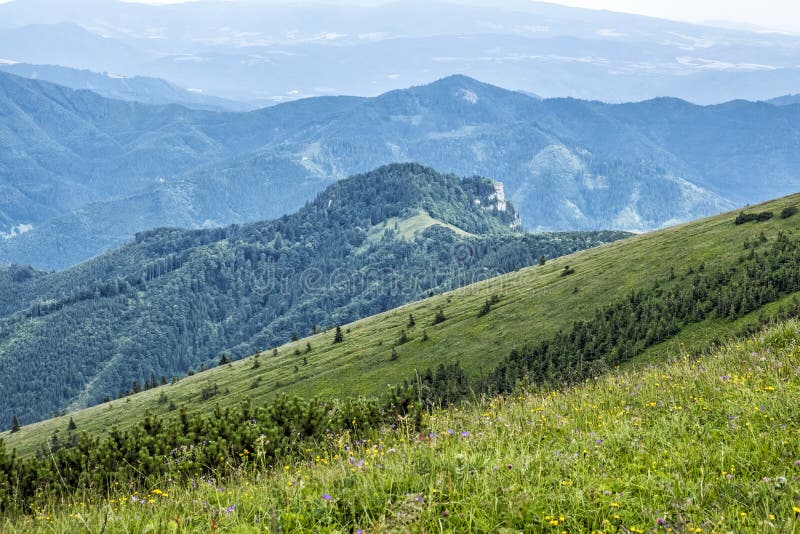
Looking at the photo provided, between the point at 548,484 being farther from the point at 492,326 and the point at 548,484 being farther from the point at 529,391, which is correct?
the point at 492,326

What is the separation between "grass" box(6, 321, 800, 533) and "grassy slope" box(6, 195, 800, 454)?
34795mm

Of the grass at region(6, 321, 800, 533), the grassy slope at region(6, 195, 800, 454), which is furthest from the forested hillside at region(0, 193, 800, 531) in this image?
the grassy slope at region(6, 195, 800, 454)

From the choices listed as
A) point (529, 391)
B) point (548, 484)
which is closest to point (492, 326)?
point (529, 391)

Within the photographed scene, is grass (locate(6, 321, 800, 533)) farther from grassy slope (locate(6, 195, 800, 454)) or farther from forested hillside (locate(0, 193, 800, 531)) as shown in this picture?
grassy slope (locate(6, 195, 800, 454))

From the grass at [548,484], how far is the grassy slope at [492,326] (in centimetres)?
3479

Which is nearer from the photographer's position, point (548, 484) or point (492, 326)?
point (548, 484)

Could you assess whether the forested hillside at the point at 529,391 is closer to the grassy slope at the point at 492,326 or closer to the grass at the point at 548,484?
the grass at the point at 548,484

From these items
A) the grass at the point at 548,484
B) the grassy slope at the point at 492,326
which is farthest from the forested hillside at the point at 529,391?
the grassy slope at the point at 492,326

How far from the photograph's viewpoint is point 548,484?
30.5 ft

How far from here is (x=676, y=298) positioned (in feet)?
185

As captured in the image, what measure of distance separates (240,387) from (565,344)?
189ft

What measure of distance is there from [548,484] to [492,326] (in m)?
66.4

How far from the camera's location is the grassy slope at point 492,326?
6638 cm

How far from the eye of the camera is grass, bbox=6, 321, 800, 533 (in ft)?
27.6
